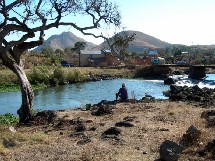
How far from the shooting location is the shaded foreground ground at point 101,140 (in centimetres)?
1180

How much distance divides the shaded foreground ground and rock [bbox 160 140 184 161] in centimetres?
41

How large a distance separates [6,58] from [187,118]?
923cm

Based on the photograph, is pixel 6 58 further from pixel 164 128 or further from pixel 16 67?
pixel 164 128

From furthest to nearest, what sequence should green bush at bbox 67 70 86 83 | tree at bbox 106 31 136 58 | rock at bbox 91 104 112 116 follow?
green bush at bbox 67 70 86 83
rock at bbox 91 104 112 116
tree at bbox 106 31 136 58

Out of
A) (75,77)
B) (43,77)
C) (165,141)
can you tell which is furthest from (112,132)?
(75,77)

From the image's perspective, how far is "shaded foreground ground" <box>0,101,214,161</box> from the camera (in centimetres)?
1180

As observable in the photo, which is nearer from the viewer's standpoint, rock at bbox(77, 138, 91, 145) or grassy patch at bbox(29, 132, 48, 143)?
rock at bbox(77, 138, 91, 145)

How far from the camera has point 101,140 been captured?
1379cm

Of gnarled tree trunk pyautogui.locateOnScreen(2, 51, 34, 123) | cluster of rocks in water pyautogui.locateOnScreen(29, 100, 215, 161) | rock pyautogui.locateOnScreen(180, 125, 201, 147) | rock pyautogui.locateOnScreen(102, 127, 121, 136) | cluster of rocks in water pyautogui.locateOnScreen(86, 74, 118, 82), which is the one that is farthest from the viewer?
cluster of rocks in water pyautogui.locateOnScreen(86, 74, 118, 82)

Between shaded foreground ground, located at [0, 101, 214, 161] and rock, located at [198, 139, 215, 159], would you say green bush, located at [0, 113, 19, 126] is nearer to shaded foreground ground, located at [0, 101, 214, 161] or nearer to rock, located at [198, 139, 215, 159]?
shaded foreground ground, located at [0, 101, 214, 161]

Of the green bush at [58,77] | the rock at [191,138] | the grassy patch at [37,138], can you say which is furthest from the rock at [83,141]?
the green bush at [58,77]

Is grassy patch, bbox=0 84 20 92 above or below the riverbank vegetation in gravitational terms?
below

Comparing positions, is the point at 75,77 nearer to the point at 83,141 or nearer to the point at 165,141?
the point at 83,141

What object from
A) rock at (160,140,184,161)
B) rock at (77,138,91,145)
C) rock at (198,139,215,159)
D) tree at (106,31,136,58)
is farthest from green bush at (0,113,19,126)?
rock at (198,139,215,159)
